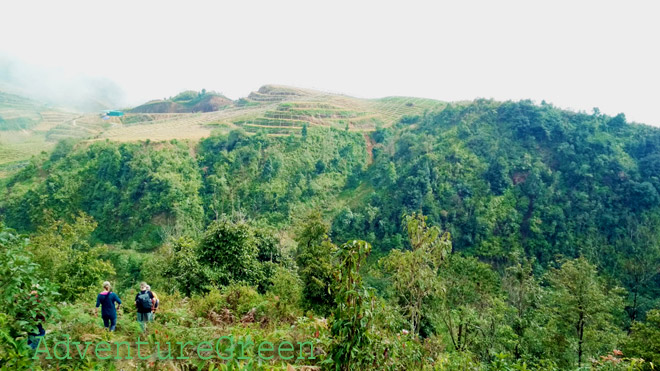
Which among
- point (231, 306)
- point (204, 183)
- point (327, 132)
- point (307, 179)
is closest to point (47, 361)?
point (231, 306)

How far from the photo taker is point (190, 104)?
232ft

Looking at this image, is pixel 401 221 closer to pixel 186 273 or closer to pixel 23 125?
pixel 186 273

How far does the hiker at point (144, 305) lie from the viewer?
21.0 feet

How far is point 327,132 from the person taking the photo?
152 feet

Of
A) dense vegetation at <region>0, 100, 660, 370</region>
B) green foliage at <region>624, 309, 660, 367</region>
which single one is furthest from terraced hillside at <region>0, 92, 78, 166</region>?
green foliage at <region>624, 309, 660, 367</region>

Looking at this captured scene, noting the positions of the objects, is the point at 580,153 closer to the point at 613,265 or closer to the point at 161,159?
the point at 613,265

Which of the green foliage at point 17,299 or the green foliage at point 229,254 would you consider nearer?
the green foliage at point 17,299

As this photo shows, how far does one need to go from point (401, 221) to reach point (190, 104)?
63240 millimetres

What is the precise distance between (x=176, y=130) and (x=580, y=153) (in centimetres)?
5132

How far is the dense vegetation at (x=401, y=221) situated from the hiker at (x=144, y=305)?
0.82ft

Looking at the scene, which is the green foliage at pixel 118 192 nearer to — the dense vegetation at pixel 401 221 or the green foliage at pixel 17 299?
the dense vegetation at pixel 401 221

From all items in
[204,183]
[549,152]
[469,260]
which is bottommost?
[469,260]

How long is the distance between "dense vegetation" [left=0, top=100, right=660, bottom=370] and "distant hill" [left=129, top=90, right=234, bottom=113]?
32.9 metres

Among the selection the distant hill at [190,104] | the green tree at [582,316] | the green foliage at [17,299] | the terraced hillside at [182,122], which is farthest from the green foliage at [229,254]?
the distant hill at [190,104]
